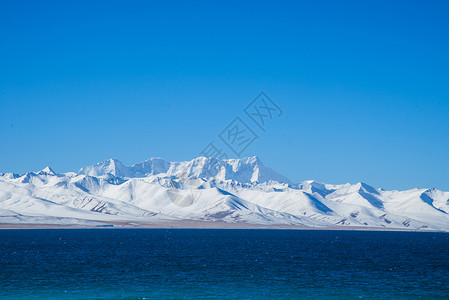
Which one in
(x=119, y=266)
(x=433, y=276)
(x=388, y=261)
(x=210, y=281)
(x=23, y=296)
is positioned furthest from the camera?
(x=388, y=261)

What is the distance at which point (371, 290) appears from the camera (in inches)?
3238

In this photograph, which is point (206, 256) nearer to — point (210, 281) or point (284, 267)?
point (284, 267)

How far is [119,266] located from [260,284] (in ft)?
117

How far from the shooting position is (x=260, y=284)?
86.8 m

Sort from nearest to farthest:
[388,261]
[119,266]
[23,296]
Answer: [23,296] < [119,266] < [388,261]

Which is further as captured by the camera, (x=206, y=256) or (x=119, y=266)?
(x=206, y=256)

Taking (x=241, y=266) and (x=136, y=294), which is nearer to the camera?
(x=136, y=294)

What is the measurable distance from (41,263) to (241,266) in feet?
137

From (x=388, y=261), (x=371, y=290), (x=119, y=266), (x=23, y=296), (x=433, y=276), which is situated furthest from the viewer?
(x=388, y=261)

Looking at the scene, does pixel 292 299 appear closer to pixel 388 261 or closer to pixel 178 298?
pixel 178 298

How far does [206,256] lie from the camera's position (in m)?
138

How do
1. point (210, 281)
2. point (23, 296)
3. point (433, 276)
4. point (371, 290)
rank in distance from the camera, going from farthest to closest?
point (433, 276) < point (210, 281) < point (371, 290) < point (23, 296)

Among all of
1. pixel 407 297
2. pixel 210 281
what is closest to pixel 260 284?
pixel 210 281

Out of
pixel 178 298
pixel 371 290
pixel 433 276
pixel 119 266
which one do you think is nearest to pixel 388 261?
pixel 433 276
